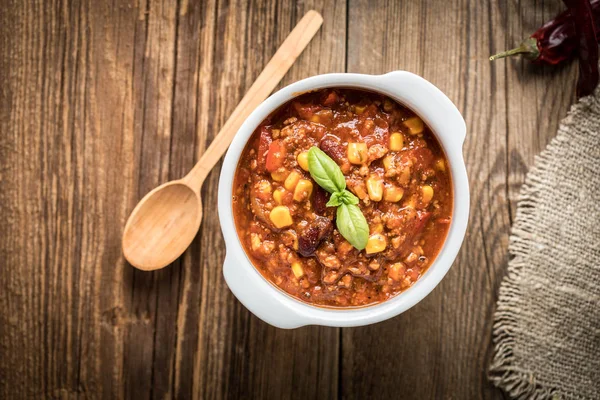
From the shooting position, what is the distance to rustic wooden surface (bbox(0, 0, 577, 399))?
2.76 m

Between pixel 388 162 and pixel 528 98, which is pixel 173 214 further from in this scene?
pixel 528 98

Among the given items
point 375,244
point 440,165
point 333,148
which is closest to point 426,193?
point 440,165

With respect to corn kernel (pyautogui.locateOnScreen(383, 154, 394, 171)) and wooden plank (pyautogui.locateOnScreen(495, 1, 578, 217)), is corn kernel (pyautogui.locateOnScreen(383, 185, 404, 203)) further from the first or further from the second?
wooden plank (pyautogui.locateOnScreen(495, 1, 578, 217))

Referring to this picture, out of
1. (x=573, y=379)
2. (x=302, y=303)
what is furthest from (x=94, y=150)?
(x=573, y=379)

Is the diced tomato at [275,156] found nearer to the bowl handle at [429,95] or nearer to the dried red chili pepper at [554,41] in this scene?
the bowl handle at [429,95]

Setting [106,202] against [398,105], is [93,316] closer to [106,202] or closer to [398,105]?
[106,202]

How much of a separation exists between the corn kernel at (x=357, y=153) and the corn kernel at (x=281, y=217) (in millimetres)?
316

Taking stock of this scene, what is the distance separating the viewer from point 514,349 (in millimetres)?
2809

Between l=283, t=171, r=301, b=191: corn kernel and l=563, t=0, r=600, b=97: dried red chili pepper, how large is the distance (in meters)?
1.57

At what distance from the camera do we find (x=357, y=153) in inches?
84.0

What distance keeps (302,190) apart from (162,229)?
891mm

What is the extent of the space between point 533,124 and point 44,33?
2.49m

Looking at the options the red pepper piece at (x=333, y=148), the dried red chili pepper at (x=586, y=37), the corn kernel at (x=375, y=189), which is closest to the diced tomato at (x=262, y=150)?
the red pepper piece at (x=333, y=148)

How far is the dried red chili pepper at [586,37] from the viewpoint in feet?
8.73
